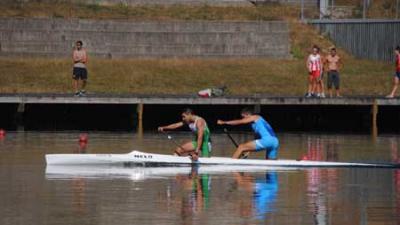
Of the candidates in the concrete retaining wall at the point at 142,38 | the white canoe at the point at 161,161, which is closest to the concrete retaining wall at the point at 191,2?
the concrete retaining wall at the point at 142,38

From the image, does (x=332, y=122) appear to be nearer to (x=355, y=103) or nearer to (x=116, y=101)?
(x=355, y=103)

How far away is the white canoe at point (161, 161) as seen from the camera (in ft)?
106

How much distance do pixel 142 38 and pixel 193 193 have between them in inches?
1146

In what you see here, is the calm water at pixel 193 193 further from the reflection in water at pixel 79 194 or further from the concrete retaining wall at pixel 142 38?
the concrete retaining wall at pixel 142 38

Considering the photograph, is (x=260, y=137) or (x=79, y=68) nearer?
(x=260, y=137)

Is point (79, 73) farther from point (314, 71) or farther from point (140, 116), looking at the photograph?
point (314, 71)

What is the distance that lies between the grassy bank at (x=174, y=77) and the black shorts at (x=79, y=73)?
2.85 meters

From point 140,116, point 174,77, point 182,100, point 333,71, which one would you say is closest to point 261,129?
point 182,100

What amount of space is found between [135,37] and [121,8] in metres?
5.66

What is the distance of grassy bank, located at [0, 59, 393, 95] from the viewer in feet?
168

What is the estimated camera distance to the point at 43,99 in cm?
4572

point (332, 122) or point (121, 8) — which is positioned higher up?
point (121, 8)

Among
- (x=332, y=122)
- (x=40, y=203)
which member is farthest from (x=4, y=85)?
(x=40, y=203)

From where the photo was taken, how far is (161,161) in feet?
107
